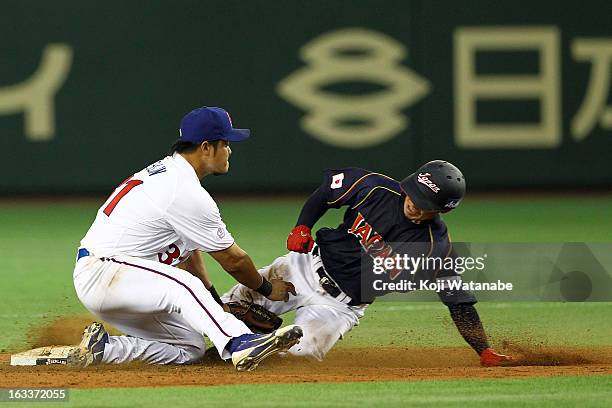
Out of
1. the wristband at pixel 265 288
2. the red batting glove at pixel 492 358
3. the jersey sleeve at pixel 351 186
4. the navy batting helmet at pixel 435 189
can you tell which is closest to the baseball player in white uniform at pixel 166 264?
the wristband at pixel 265 288

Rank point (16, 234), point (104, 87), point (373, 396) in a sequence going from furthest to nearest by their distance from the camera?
point (104, 87), point (16, 234), point (373, 396)

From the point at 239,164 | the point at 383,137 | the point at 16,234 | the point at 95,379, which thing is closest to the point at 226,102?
the point at 239,164

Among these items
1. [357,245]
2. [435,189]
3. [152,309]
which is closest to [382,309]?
[357,245]

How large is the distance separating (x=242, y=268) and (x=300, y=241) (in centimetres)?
59

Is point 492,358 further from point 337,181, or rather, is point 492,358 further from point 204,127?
point 204,127

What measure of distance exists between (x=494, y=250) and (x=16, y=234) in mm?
5796

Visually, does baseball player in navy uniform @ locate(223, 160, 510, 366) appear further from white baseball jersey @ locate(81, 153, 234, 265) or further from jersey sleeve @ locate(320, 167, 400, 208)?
white baseball jersey @ locate(81, 153, 234, 265)

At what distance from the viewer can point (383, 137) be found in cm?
1708

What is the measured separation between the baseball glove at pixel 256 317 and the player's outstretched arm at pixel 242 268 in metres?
0.42

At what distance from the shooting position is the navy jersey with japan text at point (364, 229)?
834 cm

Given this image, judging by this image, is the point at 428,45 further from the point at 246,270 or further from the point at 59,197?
the point at 246,270

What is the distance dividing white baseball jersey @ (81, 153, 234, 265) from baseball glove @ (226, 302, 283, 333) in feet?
2.55

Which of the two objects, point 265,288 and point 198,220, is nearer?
point 198,220

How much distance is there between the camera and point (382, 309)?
35.0 feet
